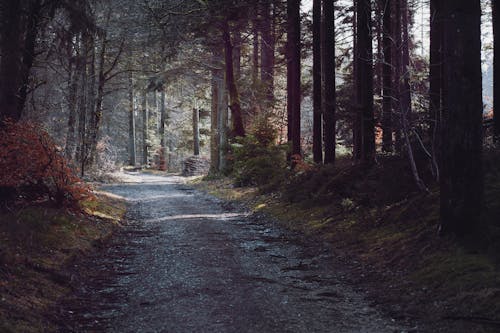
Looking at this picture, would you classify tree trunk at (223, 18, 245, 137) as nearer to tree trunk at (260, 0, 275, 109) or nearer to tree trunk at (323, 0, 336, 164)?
tree trunk at (260, 0, 275, 109)

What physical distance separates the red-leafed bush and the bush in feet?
30.1

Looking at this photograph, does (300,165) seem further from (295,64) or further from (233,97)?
(233,97)

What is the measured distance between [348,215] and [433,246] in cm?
419

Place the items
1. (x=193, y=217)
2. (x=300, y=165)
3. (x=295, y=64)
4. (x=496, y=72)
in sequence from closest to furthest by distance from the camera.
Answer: (x=496, y=72) < (x=193, y=217) < (x=300, y=165) < (x=295, y=64)

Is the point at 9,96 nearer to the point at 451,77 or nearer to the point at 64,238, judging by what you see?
the point at 64,238

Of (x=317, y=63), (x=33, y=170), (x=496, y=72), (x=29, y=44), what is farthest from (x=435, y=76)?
(x=29, y=44)

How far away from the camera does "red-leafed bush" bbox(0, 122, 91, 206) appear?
424 inches

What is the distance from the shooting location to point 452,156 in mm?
7961

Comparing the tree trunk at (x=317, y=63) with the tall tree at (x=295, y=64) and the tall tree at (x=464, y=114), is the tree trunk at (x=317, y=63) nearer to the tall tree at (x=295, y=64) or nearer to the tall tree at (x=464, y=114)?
the tall tree at (x=295, y=64)

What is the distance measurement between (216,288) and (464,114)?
14.6ft

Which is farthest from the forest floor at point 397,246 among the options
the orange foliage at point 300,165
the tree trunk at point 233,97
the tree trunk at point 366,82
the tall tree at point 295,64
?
the tree trunk at point 233,97

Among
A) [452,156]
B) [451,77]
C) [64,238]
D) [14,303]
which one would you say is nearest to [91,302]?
[14,303]

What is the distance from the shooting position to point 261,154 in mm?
21375

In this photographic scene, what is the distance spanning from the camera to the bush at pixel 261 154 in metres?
20.9
